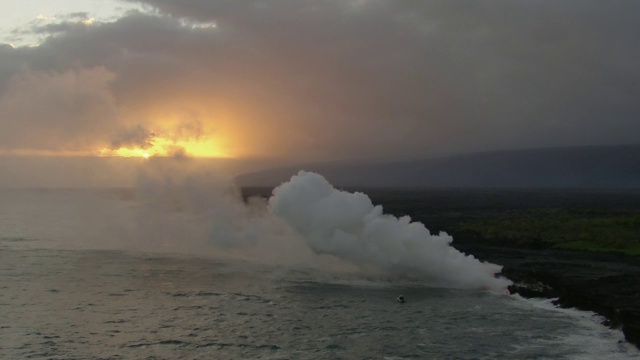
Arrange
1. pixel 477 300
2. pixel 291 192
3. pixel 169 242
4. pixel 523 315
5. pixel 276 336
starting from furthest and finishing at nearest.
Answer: pixel 169 242 → pixel 291 192 → pixel 477 300 → pixel 523 315 → pixel 276 336

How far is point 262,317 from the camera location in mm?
51938

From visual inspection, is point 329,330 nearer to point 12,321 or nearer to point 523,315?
point 523,315

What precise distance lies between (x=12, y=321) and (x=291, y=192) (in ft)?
106

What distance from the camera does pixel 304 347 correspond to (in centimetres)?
4394

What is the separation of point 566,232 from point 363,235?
204ft

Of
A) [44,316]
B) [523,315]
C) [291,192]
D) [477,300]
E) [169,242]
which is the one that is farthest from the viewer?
[169,242]

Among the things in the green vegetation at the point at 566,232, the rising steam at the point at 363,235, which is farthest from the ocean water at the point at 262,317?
the green vegetation at the point at 566,232

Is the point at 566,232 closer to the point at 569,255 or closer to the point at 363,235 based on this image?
the point at 569,255

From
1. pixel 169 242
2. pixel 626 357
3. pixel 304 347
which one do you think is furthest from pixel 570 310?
pixel 169 242

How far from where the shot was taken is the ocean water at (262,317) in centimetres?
4328

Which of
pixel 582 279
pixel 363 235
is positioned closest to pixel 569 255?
pixel 582 279

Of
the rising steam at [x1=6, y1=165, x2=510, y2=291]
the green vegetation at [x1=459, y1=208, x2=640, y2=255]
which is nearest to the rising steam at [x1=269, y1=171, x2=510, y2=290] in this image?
the rising steam at [x1=6, y1=165, x2=510, y2=291]

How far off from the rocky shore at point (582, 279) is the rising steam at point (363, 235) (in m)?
5.65

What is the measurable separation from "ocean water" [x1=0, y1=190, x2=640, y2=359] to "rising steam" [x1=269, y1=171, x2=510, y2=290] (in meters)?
2.58
